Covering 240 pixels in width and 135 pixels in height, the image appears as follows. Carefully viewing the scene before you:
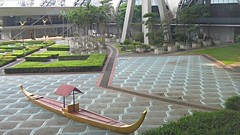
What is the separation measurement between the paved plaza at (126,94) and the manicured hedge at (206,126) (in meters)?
3.44

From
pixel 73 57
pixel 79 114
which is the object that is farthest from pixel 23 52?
pixel 79 114

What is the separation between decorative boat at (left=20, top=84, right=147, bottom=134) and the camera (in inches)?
441

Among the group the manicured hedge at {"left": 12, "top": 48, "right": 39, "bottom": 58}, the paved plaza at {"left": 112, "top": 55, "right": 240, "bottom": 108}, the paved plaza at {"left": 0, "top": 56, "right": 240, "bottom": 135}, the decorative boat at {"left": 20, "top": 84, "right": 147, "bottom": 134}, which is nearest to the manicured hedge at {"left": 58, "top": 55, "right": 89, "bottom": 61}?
the paved plaza at {"left": 112, "top": 55, "right": 240, "bottom": 108}

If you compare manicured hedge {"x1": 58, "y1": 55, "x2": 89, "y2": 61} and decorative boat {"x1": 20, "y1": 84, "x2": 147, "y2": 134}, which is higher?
manicured hedge {"x1": 58, "y1": 55, "x2": 89, "y2": 61}

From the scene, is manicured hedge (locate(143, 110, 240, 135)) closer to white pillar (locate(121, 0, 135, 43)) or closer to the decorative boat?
the decorative boat

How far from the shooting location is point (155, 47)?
121ft

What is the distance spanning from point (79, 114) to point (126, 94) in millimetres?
4732

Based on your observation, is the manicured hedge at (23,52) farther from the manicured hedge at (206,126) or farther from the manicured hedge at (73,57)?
the manicured hedge at (206,126)

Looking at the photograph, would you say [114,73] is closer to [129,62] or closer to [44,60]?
[129,62]

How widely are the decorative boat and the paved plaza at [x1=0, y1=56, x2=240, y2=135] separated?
0.23m

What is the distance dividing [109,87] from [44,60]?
14.1m

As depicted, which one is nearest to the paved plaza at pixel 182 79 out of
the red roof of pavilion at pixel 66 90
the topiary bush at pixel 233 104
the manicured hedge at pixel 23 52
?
the topiary bush at pixel 233 104

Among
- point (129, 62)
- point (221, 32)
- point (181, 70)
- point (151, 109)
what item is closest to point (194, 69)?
point (181, 70)

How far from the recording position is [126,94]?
17516mm
